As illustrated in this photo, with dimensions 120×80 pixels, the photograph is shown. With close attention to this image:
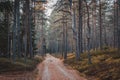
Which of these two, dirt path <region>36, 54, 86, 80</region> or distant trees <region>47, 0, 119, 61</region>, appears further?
distant trees <region>47, 0, 119, 61</region>

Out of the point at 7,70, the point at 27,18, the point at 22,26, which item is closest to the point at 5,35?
the point at 27,18

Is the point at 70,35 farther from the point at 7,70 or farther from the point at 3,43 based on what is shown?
the point at 7,70

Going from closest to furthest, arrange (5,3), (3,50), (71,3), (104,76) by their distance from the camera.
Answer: (104,76) < (5,3) < (71,3) < (3,50)

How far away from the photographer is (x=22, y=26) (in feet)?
143

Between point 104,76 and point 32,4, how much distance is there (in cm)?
2705

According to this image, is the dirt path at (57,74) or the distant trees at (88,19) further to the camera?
the distant trees at (88,19)

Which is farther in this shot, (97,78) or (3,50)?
(3,50)

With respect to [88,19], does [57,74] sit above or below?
below

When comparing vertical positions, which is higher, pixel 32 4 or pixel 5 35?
pixel 32 4

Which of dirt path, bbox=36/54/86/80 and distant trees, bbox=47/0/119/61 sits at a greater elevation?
distant trees, bbox=47/0/119/61

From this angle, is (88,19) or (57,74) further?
(88,19)

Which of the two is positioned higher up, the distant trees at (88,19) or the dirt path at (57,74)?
the distant trees at (88,19)

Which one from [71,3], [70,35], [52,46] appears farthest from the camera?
[52,46]

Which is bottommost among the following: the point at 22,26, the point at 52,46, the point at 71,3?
the point at 52,46
